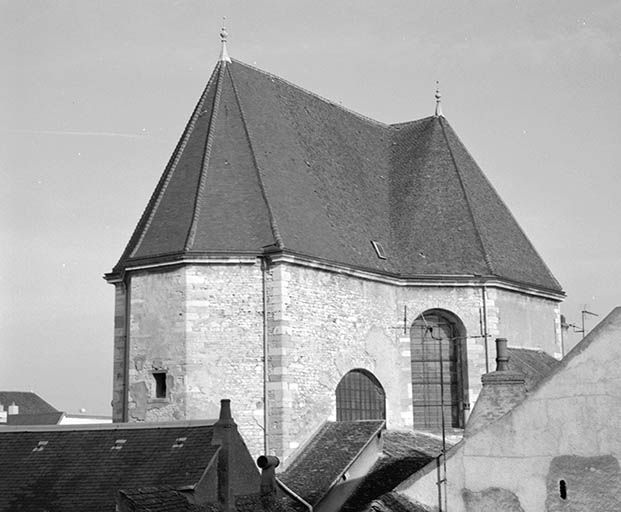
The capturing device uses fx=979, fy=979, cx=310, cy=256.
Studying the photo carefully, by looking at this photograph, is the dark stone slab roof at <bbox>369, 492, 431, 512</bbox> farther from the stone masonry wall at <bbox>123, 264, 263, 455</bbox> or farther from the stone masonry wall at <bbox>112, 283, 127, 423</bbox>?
the stone masonry wall at <bbox>112, 283, 127, 423</bbox>

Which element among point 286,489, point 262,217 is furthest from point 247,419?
point 262,217

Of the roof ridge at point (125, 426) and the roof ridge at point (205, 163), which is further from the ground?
the roof ridge at point (205, 163)

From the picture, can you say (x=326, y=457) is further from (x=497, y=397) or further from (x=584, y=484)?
(x=584, y=484)

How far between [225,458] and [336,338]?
636cm

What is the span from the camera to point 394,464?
1909cm

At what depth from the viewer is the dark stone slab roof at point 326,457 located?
713 inches

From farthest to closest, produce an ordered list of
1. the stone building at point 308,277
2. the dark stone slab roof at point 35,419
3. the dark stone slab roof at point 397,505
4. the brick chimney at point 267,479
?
the dark stone slab roof at point 35,419 → the stone building at point 308,277 → the brick chimney at point 267,479 → the dark stone slab roof at point 397,505

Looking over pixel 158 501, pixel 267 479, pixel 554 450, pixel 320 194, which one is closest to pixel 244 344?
pixel 267 479

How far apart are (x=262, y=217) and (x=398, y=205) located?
5.64 metres

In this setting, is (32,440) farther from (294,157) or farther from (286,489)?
(294,157)

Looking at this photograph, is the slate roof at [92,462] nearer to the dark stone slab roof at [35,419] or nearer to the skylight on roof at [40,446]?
the skylight on roof at [40,446]

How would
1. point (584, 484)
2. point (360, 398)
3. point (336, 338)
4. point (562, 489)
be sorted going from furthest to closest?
point (360, 398) < point (336, 338) < point (562, 489) < point (584, 484)

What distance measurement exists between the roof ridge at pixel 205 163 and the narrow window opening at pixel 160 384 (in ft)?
8.45

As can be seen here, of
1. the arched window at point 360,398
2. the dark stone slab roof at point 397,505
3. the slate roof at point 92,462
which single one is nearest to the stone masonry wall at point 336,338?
the arched window at point 360,398
